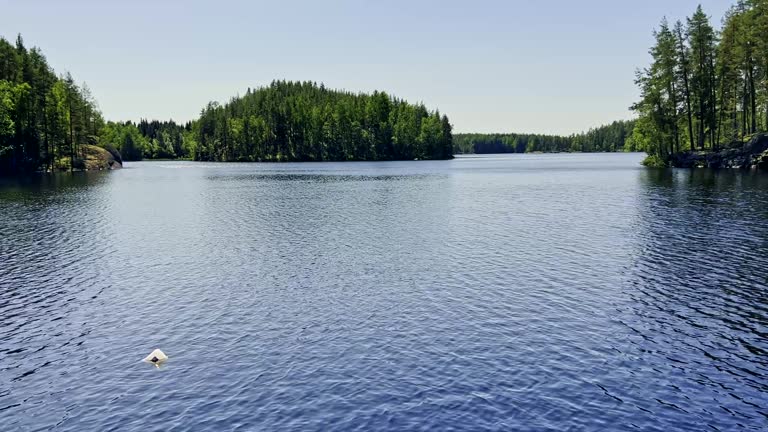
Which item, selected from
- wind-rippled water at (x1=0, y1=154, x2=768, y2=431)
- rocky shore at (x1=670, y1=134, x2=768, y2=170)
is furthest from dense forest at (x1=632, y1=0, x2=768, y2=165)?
wind-rippled water at (x1=0, y1=154, x2=768, y2=431)

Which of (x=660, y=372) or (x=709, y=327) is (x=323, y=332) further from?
(x=709, y=327)

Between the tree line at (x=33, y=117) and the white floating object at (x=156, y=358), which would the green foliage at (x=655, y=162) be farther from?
the tree line at (x=33, y=117)

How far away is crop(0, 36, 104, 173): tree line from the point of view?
132 m

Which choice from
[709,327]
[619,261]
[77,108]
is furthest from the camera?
[77,108]

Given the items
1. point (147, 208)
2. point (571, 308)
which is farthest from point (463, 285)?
point (147, 208)

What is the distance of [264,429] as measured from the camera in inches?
699

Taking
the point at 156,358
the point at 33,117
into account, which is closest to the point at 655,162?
the point at 156,358

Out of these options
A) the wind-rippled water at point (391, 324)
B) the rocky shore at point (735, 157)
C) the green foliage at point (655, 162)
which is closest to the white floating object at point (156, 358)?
the wind-rippled water at point (391, 324)

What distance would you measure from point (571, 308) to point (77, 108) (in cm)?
18109

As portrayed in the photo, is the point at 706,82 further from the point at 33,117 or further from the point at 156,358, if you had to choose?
the point at 33,117

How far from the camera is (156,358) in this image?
23531 millimetres

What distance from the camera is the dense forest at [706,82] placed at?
113438 millimetres

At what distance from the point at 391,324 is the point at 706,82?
398ft

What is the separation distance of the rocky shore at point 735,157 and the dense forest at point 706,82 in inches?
130
